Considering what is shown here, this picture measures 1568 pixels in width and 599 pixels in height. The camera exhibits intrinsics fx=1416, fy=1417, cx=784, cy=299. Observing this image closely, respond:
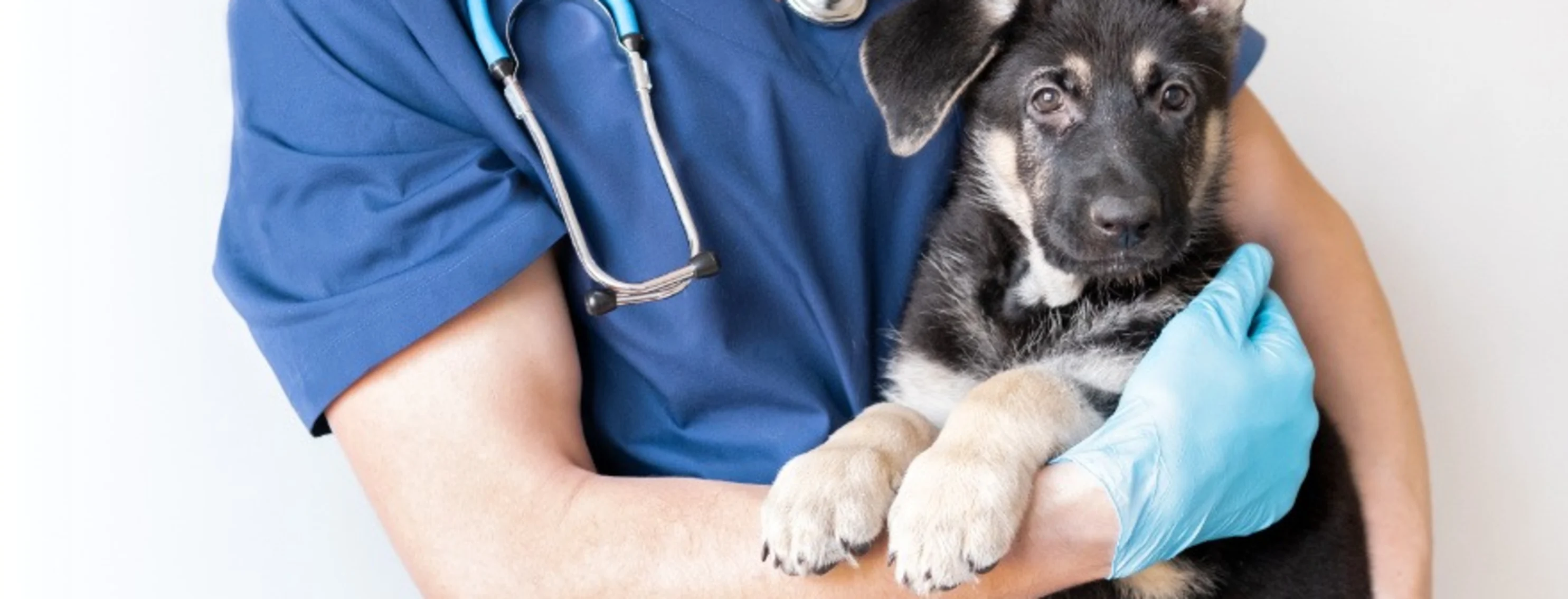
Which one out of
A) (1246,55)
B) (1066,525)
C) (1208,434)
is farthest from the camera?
(1246,55)

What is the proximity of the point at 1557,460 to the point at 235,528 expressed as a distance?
2.64 metres

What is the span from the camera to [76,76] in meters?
2.24

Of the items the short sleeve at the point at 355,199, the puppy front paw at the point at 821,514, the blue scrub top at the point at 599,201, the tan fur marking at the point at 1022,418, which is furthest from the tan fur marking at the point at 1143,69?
the short sleeve at the point at 355,199

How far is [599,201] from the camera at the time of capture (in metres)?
1.85

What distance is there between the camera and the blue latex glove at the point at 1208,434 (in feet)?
5.71

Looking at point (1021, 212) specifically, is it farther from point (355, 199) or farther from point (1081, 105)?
point (355, 199)

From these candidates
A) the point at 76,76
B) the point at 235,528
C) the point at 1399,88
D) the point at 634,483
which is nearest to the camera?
the point at 634,483

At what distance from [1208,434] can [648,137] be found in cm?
82

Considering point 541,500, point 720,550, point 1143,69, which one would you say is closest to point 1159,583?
point 720,550

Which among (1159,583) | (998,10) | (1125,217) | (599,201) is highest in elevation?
(998,10)

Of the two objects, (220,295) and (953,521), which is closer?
(953,521)

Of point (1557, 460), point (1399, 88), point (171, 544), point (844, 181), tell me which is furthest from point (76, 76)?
point (1557, 460)

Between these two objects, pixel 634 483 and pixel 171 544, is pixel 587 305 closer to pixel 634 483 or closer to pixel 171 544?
pixel 634 483

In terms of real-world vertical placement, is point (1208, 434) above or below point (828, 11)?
below
